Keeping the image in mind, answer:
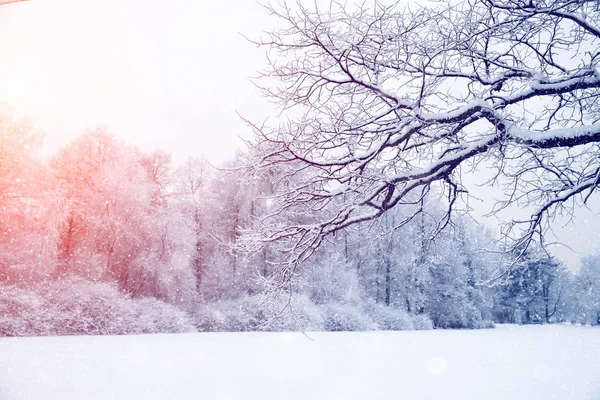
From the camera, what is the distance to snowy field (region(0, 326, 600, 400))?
3.81 metres

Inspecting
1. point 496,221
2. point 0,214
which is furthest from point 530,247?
point 0,214

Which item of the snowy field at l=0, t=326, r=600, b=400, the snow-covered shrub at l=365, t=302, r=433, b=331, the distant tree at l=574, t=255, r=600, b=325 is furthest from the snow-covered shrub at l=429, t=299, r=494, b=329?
the snowy field at l=0, t=326, r=600, b=400

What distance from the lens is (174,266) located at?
13.5 metres

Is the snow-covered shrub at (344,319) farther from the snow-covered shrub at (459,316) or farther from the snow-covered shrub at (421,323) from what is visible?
the snow-covered shrub at (459,316)

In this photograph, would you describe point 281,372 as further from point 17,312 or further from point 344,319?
point 344,319

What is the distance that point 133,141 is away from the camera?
15695 millimetres

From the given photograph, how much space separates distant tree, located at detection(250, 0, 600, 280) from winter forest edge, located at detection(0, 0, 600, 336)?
0.02m

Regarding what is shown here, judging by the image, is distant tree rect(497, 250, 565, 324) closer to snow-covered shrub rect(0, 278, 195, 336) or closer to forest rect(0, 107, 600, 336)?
forest rect(0, 107, 600, 336)

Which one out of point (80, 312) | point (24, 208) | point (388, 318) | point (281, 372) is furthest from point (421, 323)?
point (24, 208)

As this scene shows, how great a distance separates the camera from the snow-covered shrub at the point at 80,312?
9109 millimetres

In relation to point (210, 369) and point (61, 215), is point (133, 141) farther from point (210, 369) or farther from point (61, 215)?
point (210, 369)

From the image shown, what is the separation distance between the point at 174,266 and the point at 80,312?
3.86m

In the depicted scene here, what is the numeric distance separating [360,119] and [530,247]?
2.01 m

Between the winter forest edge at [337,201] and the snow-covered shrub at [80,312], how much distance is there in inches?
1.5
